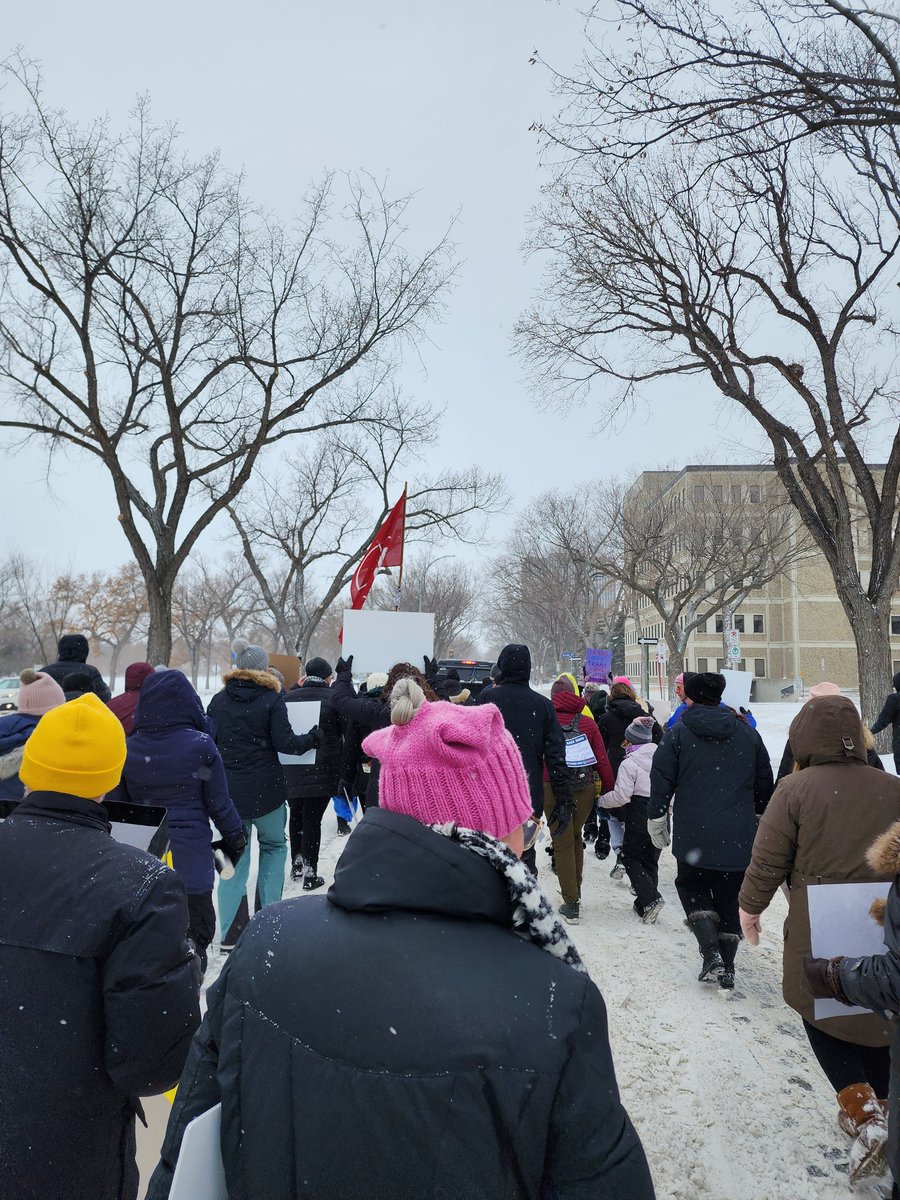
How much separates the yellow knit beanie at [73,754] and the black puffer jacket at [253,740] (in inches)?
128

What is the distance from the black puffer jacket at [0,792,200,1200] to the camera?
69.4 inches

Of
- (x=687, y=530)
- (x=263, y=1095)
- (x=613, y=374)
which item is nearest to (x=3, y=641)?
(x=687, y=530)

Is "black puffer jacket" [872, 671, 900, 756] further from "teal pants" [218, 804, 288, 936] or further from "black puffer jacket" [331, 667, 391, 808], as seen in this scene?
"teal pants" [218, 804, 288, 936]

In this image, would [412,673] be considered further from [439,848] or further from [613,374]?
[613,374]

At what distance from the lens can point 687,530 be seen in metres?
31.7

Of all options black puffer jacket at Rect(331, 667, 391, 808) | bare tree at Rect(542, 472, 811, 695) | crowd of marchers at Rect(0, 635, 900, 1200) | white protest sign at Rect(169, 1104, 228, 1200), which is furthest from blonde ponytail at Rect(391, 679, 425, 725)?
bare tree at Rect(542, 472, 811, 695)

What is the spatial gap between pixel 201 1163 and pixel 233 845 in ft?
10.5

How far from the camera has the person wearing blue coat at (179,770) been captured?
3967 mm

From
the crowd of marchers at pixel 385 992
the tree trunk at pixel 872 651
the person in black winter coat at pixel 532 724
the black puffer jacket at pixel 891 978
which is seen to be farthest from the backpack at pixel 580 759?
the tree trunk at pixel 872 651

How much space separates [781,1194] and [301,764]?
185 inches

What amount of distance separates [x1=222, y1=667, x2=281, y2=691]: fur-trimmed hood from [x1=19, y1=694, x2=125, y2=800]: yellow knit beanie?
3308 mm

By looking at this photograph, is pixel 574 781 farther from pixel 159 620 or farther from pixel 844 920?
pixel 159 620

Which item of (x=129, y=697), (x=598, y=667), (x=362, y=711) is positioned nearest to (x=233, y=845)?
(x=129, y=697)

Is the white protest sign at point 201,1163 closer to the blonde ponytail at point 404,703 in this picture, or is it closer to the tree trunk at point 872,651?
the blonde ponytail at point 404,703
